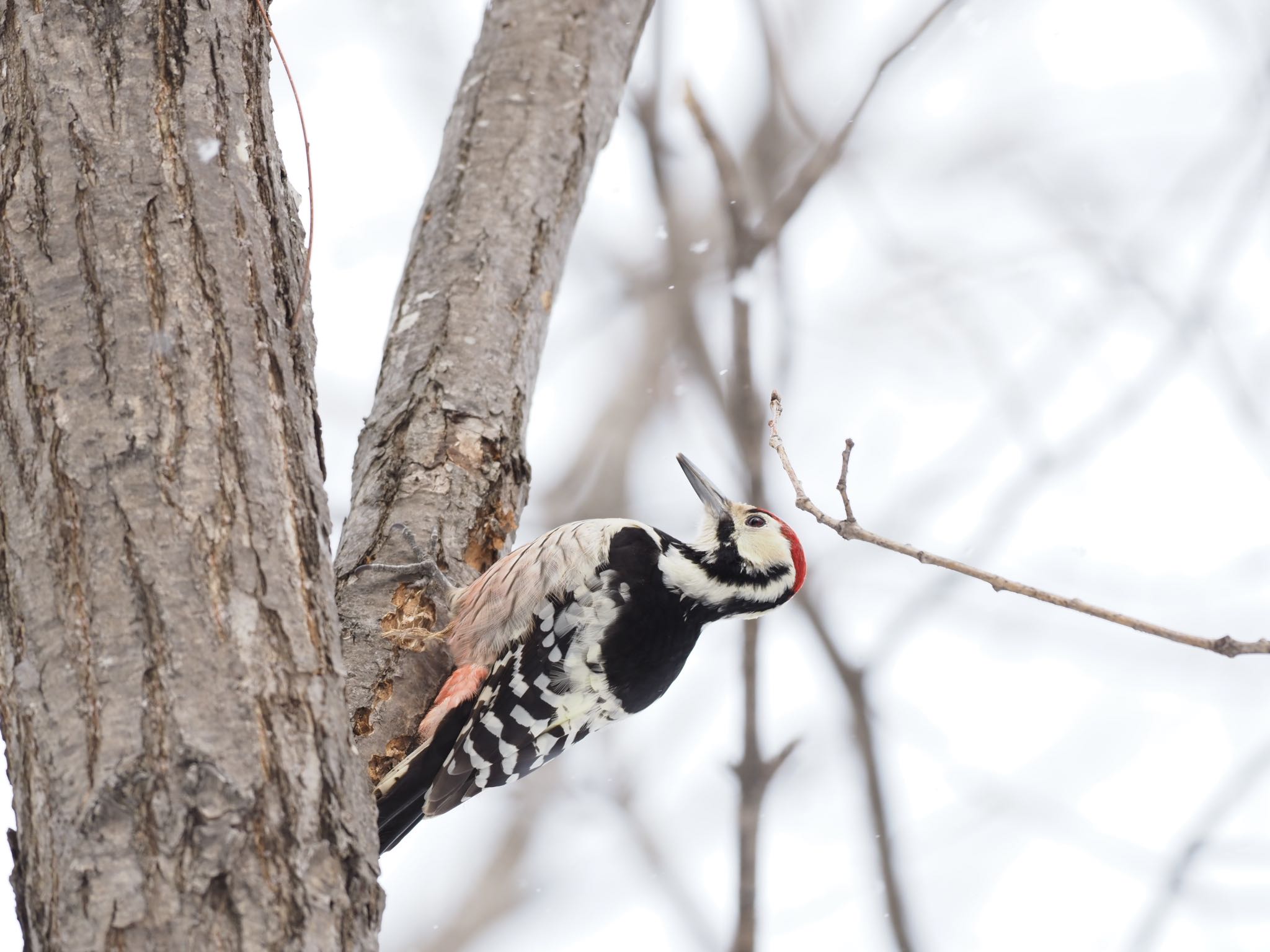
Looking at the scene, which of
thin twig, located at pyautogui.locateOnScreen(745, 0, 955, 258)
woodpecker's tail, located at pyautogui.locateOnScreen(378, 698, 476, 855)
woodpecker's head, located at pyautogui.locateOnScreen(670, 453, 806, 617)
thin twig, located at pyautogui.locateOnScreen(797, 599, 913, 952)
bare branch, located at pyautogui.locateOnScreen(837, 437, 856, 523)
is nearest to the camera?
bare branch, located at pyautogui.locateOnScreen(837, 437, 856, 523)

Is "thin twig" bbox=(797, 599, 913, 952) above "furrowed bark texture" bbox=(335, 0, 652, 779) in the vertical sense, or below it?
below

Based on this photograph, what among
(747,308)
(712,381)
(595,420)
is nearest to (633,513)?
(595,420)

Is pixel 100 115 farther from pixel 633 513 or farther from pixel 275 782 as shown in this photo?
pixel 633 513

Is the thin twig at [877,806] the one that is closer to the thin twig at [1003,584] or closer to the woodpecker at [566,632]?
the woodpecker at [566,632]

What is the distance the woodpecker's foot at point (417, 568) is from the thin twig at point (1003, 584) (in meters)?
0.89

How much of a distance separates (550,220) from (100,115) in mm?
1638

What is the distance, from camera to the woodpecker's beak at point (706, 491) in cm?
343

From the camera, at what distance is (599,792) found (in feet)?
16.9

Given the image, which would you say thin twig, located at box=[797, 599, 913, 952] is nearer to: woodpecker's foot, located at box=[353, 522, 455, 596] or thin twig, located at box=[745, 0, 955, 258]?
woodpecker's foot, located at box=[353, 522, 455, 596]

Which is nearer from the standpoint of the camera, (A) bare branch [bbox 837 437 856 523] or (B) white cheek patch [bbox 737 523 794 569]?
(A) bare branch [bbox 837 437 856 523]

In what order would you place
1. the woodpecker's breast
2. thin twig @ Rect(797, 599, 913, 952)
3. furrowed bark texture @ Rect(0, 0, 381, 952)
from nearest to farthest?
1. furrowed bark texture @ Rect(0, 0, 381, 952)
2. thin twig @ Rect(797, 599, 913, 952)
3. the woodpecker's breast

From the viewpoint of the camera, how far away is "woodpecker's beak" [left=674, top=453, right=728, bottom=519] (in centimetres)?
343

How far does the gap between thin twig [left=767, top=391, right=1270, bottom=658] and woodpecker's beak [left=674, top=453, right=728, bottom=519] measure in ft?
4.66

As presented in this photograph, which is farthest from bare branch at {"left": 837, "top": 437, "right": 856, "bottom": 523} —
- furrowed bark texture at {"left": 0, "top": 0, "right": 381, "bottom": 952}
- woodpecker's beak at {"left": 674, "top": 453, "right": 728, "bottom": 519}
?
woodpecker's beak at {"left": 674, "top": 453, "right": 728, "bottom": 519}
